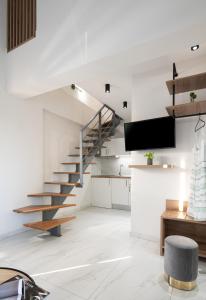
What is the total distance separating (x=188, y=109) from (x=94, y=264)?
233 cm

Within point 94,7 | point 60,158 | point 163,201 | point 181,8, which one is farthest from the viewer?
point 60,158

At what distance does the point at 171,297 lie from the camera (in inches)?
71.1

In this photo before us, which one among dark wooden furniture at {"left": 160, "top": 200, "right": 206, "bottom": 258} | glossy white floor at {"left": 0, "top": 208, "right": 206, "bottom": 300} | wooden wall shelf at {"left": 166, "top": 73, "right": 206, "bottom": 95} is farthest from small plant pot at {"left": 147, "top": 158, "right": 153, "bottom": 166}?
glossy white floor at {"left": 0, "top": 208, "right": 206, "bottom": 300}

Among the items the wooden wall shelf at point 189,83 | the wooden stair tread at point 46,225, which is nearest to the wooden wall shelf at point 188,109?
the wooden wall shelf at point 189,83

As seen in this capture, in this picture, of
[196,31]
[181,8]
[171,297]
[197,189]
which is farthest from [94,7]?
[171,297]

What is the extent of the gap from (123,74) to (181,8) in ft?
5.47

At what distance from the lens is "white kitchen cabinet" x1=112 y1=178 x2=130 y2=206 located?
5086 millimetres

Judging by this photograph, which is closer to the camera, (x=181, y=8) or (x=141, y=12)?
Result: (x=181, y=8)

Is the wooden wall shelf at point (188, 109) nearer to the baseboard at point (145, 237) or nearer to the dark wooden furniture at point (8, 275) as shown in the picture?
the baseboard at point (145, 237)

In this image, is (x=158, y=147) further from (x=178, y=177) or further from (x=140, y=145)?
(x=178, y=177)

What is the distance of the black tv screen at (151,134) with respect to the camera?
289 centimetres

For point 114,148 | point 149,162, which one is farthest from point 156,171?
point 114,148

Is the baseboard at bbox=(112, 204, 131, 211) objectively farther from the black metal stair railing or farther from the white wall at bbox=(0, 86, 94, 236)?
the white wall at bbox=(0, 86, 94, 236)

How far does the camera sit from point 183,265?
189 cm
